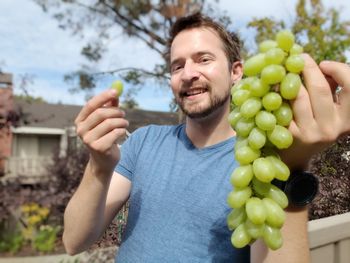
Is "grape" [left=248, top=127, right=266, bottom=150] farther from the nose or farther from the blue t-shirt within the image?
the nose

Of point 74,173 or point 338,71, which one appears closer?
point 338,71

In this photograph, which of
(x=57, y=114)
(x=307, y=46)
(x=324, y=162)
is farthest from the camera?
(x=57, y=114)

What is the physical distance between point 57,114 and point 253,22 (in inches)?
581

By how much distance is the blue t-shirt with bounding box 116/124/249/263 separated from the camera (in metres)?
1.56

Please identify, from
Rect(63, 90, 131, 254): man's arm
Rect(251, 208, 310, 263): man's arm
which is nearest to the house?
Rect(63, 90, 131, 254): man's arm

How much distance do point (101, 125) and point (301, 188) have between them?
668 mm

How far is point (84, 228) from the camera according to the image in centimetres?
162

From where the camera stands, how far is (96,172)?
1.48 m

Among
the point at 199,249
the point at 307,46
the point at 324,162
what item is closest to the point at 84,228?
the point at 199,249

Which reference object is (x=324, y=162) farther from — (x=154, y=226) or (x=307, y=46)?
(x=307, y=46)

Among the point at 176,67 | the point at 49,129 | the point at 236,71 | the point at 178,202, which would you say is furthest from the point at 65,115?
the point at 178,202

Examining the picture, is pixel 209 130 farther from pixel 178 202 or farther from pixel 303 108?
pixel 303 108

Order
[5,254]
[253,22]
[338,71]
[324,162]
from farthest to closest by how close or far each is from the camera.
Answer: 1. [253,22]
2. [5,254]
3. [324,162]
4. [338,71]

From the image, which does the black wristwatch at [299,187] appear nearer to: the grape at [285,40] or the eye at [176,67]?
the grape at [285,40]
